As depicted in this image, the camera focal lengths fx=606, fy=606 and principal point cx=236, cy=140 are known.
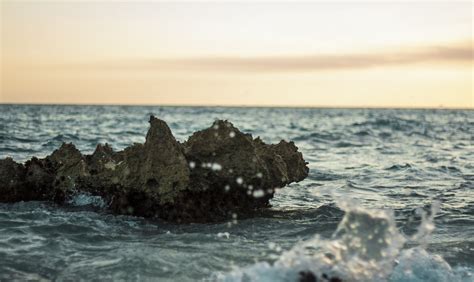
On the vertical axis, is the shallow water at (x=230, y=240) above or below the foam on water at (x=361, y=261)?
below

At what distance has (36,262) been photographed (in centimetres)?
628

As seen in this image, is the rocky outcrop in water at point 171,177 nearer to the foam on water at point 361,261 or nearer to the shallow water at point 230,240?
the shallow water at point 230,240

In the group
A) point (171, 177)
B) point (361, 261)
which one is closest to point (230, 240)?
point (171, 177)

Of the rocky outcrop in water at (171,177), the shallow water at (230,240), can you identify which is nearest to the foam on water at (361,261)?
the shallow water at (230,240)

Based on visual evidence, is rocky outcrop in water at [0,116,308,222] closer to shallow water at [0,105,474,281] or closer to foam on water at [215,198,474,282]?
shallow water at [0,105,474,281]

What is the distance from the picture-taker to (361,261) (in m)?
5.75

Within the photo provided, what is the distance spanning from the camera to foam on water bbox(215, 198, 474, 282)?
545cm

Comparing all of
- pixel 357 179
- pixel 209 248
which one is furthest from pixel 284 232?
pixel 357 179

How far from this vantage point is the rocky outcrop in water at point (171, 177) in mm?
8273

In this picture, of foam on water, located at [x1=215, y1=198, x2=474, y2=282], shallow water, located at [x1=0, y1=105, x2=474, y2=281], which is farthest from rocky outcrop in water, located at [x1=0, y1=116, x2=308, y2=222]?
foam on water, located at [x1=215, y1=198, x2=474, y2=282]

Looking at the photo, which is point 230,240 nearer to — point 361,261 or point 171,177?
point 171,177

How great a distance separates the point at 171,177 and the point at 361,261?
3266mm

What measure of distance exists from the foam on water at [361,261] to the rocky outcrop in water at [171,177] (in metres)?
2.23

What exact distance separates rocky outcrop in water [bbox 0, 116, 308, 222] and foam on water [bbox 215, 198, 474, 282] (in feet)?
7.31
